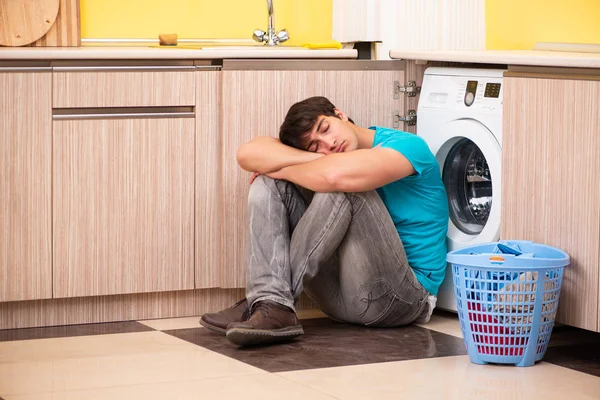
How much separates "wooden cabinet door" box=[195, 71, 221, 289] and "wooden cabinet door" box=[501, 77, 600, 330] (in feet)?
3.19

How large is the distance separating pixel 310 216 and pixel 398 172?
0.30m

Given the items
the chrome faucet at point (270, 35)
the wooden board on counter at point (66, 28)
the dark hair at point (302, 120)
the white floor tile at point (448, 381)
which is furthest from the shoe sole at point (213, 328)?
the chrome faucet at point (270, 35)

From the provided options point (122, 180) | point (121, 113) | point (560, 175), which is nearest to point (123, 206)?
point (122, 180)

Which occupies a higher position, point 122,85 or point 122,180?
point 122,85

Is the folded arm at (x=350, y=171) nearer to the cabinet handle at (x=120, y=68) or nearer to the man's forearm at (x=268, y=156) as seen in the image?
the man's forearm at (x=268, y=156)

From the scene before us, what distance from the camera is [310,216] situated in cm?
290

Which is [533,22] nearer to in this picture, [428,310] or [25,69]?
[428,310]

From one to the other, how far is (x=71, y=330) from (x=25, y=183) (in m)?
0.48

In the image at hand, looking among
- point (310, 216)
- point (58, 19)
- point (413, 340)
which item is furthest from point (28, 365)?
point (58, 19)

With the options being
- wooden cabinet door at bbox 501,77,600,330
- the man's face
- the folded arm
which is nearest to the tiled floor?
wooden cabinet door at bbox 501,77,600,330

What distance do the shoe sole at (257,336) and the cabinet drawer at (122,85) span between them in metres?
0.86

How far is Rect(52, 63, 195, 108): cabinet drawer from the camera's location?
3121 millimetres

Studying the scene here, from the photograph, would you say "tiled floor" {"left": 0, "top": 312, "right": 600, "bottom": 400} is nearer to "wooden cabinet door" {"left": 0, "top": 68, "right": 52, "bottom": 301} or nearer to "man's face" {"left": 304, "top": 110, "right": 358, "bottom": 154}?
"wooden cabinet door" {"left": 0, "top": 68, "right": 52, "bottom": 301}

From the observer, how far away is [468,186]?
3326mm
